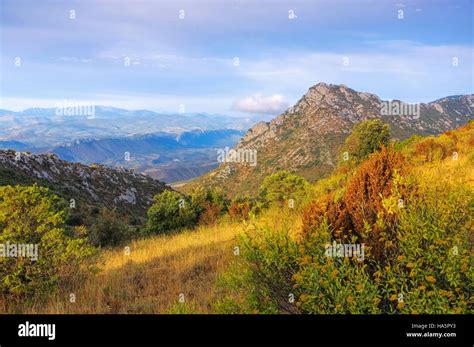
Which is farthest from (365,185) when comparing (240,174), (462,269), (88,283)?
(240,174)

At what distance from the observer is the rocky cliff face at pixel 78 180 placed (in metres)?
55.2

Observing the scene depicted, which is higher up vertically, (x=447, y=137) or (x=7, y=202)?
(x=447, y=137)

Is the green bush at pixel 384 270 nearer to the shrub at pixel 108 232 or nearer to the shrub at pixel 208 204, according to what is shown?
the shrub at pixel 208 204

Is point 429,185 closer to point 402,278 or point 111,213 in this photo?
point 402,278

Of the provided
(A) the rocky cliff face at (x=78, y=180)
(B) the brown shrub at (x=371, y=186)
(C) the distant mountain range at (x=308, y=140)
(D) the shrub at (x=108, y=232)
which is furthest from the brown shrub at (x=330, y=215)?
(C) the distant mountain range at (x=308, y=140)

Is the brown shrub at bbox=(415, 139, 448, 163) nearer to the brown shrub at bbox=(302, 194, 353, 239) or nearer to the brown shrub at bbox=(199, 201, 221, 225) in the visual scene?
the brown shrub at bbox=(199, 201, 221, 225)

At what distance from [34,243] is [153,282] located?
2464 mm

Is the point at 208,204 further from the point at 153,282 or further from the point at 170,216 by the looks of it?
the point at 153,282

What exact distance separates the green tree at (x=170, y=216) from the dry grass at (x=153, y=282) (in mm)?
7166

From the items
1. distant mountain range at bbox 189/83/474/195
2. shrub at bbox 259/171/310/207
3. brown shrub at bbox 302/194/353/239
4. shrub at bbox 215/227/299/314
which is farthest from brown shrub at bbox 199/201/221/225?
distant mountain range at bbox 189/83/474/195

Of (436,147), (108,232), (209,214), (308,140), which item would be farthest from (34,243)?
(308,140)

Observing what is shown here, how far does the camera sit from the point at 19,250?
22.8ft

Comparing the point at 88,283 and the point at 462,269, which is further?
the point at 88,283
